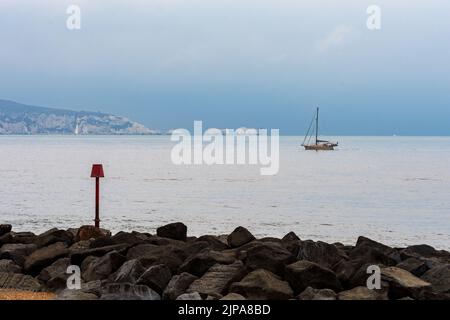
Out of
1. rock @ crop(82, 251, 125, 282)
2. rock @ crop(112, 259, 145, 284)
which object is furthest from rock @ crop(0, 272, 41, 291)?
rock @ crop(112, 259, 145, 284)

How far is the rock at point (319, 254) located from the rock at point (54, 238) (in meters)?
4.45

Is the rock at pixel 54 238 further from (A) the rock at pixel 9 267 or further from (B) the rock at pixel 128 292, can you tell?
(B) the rock at pixel 128 292

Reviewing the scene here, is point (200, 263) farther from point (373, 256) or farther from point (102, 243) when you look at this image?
point (373, 256)

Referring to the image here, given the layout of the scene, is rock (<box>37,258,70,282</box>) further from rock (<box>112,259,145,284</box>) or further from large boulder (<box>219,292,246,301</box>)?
large boulder (<box>219,292,246,301</box>)

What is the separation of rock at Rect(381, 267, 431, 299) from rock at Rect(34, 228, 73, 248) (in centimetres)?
587

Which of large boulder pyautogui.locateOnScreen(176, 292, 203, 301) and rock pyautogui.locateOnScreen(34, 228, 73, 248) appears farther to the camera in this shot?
rock pyautogui.locateOnScreen(34, 228, 73, 248)

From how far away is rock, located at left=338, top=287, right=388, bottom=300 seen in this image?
865 cm

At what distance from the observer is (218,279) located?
9445 mm

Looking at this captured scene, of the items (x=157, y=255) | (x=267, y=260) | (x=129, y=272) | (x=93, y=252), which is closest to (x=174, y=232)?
(x=93, y=252)

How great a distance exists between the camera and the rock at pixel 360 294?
340 inches

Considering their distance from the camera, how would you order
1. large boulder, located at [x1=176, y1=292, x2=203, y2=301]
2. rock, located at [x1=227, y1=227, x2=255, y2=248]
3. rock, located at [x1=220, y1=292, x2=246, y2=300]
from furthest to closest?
rock, located at [x1=227, y1=227, x2=255, y2=248] → rock, located at [x1=220, y1=292, x2=246, y2=300] → large boulder, located at [x1=176, y1=292, x2=203, y2=301]

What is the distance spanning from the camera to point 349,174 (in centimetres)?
6012

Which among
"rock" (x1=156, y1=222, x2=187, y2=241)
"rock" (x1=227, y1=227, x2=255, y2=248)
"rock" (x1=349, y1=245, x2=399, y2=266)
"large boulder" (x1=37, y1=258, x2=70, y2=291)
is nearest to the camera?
"large boulder" (x1=37, y1=258, x2=70, y2=291)
